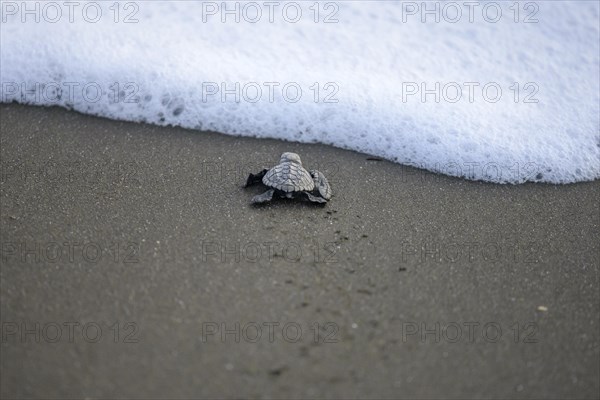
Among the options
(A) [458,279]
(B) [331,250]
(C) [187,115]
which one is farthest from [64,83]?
(A) [458,279]

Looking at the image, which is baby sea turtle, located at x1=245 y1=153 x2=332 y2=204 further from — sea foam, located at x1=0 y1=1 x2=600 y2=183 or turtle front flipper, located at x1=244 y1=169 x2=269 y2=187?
sea foam, located at x1=0 y1=1 x2=600 y2=183

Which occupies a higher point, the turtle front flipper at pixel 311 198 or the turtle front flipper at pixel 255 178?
the turtle front flipper at pixel 255 178

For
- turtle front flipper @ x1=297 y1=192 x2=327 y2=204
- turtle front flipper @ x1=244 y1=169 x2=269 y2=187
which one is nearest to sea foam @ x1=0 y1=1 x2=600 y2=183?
turtle front flipper @ x1=244 y1=169 x2=269 y2=187

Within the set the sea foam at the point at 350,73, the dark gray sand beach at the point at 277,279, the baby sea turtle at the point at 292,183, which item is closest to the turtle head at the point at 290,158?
the baby sea turtle at the point at 292,183

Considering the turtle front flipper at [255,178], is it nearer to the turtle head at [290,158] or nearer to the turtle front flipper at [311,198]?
the turtle head at [290,158]

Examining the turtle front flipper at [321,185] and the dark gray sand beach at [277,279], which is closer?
the dark gray sand beach at [277,279]

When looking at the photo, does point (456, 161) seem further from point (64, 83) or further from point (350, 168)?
point (64, 83)

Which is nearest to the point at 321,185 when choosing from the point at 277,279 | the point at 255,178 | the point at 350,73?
the point at 255,178

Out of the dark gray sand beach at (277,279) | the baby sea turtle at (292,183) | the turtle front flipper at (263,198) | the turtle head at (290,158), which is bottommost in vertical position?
the dark gray sand beach at (277,279)
